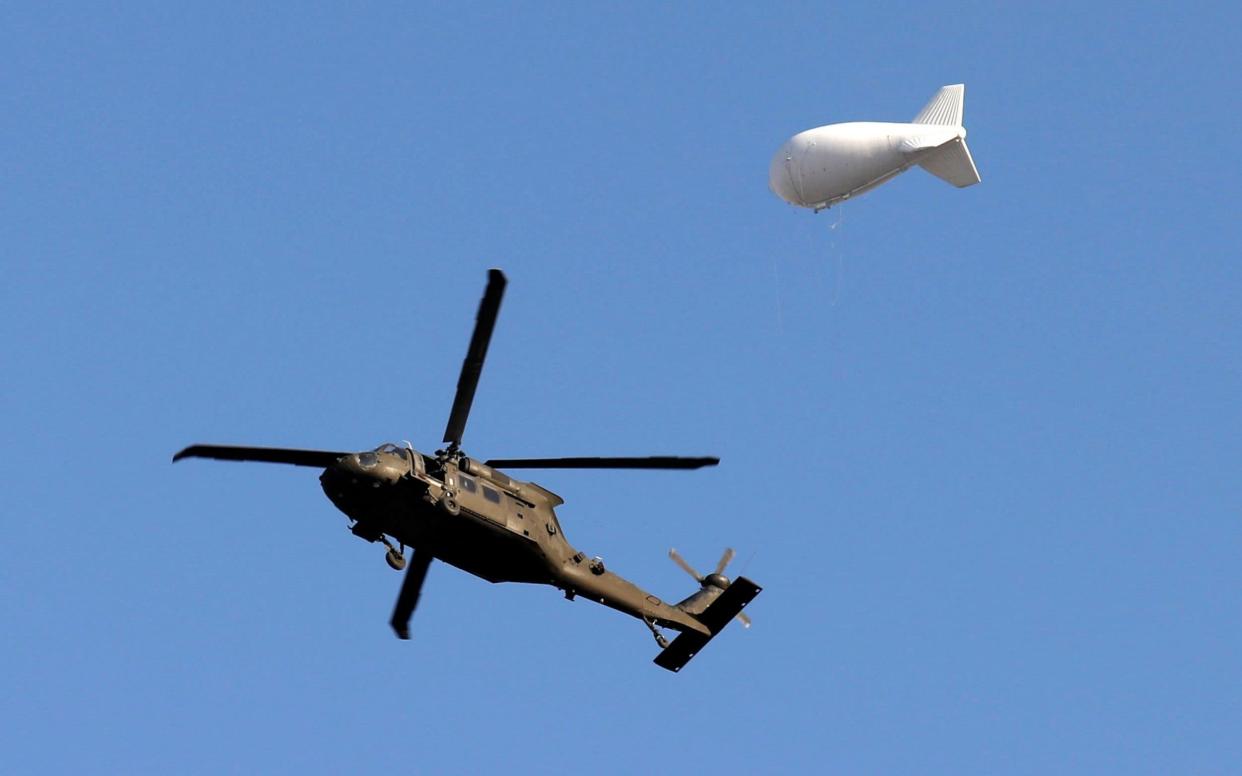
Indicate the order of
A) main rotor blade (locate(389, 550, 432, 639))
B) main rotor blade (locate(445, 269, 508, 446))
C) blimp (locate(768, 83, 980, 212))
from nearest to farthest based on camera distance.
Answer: main rotor blade (locate(445, 269, 508, 446))
main rotor blade (locate(389, 550, 432, 639))
blimp (locate(768, 83, 980, 212))

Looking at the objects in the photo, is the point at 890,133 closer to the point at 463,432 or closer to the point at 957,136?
the point at 957,136

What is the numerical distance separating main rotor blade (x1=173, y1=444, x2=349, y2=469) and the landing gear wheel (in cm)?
270

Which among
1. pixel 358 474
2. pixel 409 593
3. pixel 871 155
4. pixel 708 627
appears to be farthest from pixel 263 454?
pixel 871 155

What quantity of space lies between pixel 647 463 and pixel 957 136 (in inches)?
751

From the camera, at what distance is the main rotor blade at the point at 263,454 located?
4700cm

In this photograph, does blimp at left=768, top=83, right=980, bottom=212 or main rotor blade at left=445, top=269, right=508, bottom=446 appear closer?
main rotor blade at left=445, top=269, right=508, bottom=446

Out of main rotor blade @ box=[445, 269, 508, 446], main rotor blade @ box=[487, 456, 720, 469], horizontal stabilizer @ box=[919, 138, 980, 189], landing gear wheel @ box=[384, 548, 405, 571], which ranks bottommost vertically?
landing gear wheel @ box=[384, 548, 405, 571]

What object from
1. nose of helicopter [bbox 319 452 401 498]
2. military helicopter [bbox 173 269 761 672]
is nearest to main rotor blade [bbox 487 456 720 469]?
military helicopter [bbox 173 269 761 672]

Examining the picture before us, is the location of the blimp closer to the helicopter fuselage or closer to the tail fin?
the tail fin

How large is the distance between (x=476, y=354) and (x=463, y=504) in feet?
13.0

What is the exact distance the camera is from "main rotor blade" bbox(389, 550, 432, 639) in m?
51.7

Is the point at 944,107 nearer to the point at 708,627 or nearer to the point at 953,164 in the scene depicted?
the point at 953,164

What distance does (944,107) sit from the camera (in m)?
64.6

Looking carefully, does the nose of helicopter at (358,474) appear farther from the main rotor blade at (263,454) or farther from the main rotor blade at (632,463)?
the main rotor blade at (632,463)
